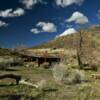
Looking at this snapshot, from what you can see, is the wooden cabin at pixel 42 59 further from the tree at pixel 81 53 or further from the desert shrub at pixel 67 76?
the desert shrub at pixel 67 76

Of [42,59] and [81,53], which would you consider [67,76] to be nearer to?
[42,59]

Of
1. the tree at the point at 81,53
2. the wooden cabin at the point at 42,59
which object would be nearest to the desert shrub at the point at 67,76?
the tree at the point at 81,53

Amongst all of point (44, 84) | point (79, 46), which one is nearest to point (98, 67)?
point (79, 46)

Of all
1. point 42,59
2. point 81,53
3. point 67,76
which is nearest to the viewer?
point 67,76

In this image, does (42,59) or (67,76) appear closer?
(67,76)

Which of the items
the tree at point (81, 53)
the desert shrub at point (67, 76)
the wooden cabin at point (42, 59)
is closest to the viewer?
the desert shrub at point (67, 76)

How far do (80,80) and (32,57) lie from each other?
42.0 meters

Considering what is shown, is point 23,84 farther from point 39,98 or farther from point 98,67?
point 98,67

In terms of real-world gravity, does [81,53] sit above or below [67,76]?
above

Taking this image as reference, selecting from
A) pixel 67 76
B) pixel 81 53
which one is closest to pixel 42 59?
pixel 81 53

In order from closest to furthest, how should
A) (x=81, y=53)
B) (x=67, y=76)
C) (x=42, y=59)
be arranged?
(x=67, y=76), (x=42, y=59), (x=81, y=53)

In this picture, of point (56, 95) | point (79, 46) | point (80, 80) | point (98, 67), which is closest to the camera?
point (56, 95)

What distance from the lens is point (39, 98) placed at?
17.2m

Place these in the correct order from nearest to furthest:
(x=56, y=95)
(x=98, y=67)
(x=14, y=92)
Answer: (x=56, y=95), (x=14, y=92), (x=98, y=67)
